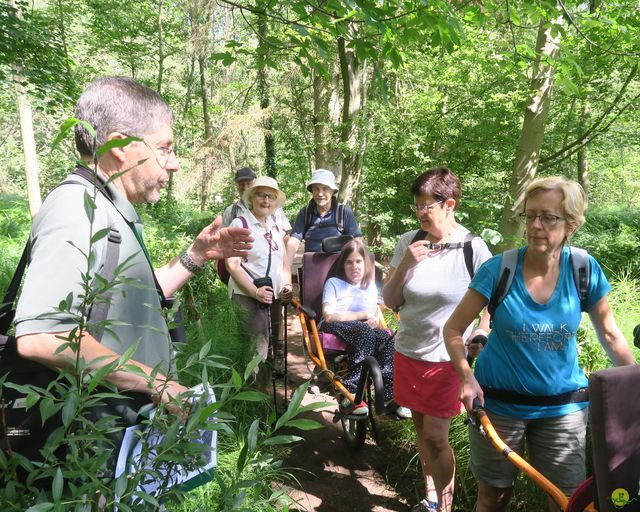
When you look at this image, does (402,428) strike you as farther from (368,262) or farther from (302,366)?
(302,366)

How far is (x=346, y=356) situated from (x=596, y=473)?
2821 mm

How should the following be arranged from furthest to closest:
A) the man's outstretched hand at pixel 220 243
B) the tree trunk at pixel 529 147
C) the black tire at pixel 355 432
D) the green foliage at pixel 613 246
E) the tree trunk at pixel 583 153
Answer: the tree trunk at pixel 583 153 < the green foliage at pixel 613 246 < the tree trunk at pixel 529 147 < the black tire at pixel 355 432 < the man's outstretched hand at pixel 220 243

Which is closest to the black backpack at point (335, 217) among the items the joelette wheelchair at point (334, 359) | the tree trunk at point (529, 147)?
the joelette wheelchair at point (334, 359)

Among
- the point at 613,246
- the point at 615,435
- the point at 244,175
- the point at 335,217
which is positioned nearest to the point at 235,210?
the point at 244,175

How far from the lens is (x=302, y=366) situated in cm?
608

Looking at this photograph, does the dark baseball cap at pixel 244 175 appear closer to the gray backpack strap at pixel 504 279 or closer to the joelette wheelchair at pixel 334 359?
the joelette wheelchair at pixel 334 359

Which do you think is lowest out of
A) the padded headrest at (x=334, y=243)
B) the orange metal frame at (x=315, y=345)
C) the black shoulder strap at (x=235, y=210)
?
the orange metal frame at (x=315, y=345)

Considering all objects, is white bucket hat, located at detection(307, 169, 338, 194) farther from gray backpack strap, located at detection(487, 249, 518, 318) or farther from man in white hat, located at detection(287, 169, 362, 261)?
gray backpack strap, located at detection(487, 249, 518, 318)

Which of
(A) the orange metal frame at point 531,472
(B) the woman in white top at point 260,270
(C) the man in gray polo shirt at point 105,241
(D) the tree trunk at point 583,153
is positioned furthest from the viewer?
(D) the tree trunk at point 583,153

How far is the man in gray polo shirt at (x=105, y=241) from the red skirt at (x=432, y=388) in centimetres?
180

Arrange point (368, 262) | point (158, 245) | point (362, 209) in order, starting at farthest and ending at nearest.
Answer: point (362, 209) → point (158, 245) → point (368, 262)

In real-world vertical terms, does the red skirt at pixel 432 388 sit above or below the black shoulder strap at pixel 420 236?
below

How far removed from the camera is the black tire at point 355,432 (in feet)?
12.9

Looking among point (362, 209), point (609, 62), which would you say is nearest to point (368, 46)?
point (609, 62)
